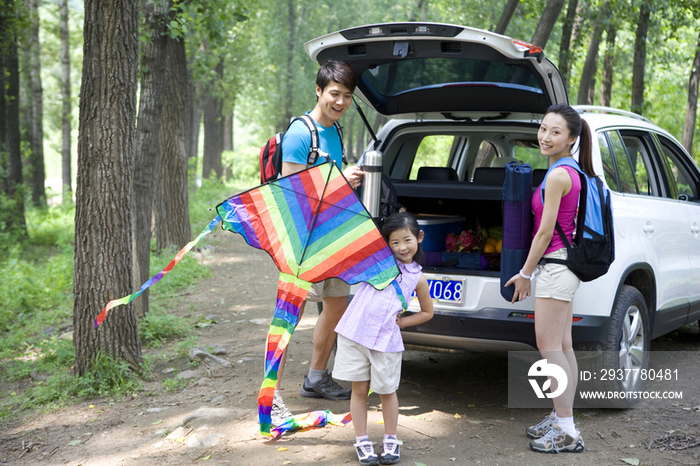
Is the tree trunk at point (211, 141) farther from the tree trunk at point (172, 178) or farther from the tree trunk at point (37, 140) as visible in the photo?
the tree trunk at point (172, 178)

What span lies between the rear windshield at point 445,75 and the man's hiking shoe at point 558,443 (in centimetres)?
211

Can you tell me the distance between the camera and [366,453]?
316cm

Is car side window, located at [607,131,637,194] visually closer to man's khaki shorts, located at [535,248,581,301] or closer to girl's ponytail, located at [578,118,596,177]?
girl's ponytail, located at [578,118,596,177]

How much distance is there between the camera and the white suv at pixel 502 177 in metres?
3.57

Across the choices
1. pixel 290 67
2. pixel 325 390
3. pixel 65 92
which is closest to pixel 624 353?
pixel 325 390

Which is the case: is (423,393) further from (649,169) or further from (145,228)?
(145,228)

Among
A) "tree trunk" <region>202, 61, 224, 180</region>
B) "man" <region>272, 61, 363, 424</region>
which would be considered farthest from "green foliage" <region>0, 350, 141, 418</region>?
"tree trunk" <region>202, 61, 224, 180</region>

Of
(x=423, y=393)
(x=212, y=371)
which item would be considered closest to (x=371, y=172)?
(x=423, y=393)

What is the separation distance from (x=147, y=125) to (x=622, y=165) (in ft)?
16.3

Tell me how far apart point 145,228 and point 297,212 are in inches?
143

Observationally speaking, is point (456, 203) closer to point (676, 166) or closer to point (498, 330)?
point (498, 330)

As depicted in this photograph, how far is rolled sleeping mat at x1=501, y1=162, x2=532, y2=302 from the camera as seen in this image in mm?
3354

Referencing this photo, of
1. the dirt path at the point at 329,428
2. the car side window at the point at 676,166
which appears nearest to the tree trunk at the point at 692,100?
the car side window at the point at 676,166

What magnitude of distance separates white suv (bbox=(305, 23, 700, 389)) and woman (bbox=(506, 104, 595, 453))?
193 millimetres
